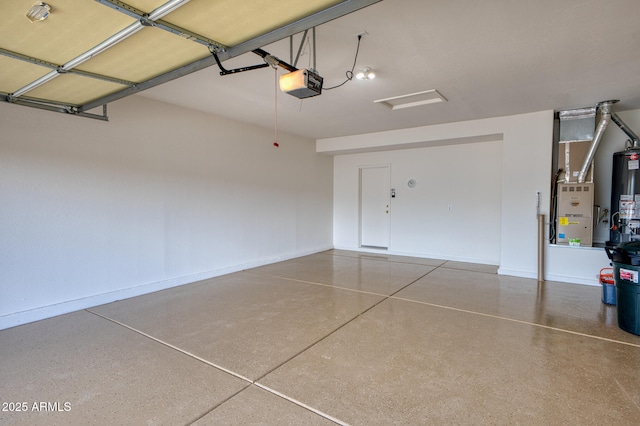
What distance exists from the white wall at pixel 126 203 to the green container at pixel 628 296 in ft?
16.7

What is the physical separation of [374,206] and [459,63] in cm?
471

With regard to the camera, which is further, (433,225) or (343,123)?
(433,225)

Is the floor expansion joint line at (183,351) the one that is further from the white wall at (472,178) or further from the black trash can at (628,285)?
the white wall at (472,178)

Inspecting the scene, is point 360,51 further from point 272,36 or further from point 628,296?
point 628,296

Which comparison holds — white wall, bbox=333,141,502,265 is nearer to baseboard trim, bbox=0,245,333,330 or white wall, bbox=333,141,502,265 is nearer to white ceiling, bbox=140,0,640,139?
white ceiling, bbox=140,0,640,139

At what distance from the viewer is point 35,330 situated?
3.23m

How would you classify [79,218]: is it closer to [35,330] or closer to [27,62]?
[35,330]

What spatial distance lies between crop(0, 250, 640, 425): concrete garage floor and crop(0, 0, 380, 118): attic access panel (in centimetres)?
230

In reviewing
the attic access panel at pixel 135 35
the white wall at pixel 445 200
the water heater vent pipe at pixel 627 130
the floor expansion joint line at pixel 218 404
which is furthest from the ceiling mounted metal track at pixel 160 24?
the white wall at pixel 445 200

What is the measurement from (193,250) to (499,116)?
5468 millimetres

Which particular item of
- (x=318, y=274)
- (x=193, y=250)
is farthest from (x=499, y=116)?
(x=193, y=250)

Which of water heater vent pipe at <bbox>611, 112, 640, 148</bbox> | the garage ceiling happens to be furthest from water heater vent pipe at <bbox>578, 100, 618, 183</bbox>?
the garage ceiling

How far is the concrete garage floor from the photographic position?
2008 mm

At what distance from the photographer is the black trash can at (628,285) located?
302 cm
